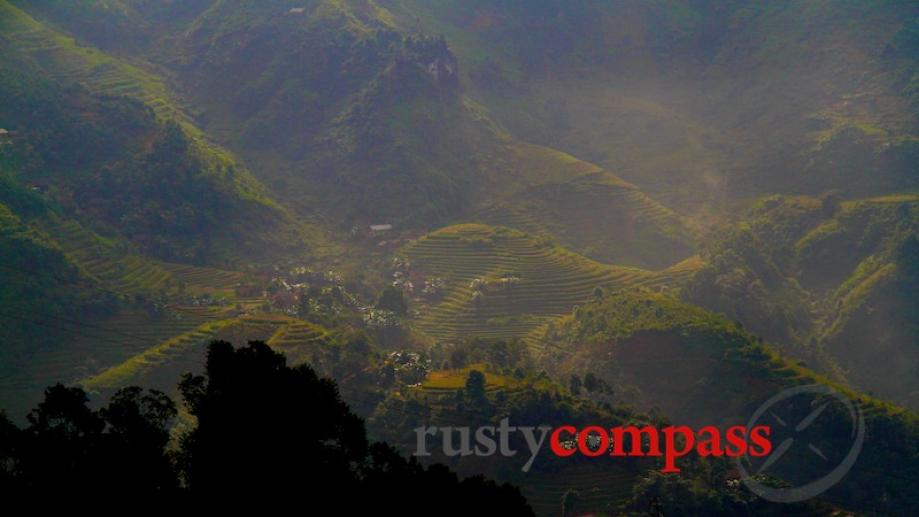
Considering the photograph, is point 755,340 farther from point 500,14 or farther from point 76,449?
point 500,14

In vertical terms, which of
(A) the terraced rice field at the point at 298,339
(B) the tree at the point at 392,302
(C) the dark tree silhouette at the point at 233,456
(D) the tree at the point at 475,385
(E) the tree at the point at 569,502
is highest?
(B) the tree at the point at 392,302

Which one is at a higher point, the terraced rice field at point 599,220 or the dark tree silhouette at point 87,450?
the terraced rice field at point 599,220

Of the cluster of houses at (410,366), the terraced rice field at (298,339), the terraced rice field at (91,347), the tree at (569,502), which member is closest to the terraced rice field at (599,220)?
the cluster of houses at (410,366)

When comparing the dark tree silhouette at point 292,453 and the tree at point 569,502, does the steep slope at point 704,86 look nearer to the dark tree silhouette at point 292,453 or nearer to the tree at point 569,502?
the tree at point 569,502

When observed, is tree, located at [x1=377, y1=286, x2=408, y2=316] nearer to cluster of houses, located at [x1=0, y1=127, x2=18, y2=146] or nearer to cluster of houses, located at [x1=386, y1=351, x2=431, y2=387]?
cluster of houses, located at [x1=386, y1=351, x2=431, y2=387]

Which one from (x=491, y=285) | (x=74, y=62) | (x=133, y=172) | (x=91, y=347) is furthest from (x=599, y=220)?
(x=74, y=62)

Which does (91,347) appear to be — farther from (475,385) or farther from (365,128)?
(365,128)
